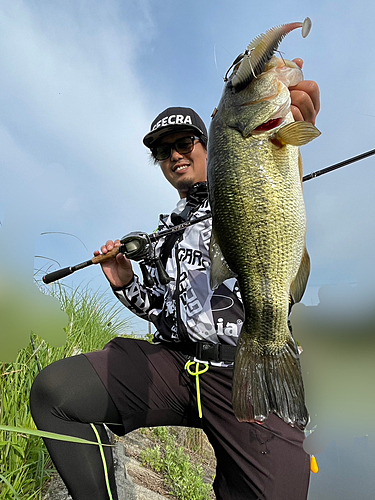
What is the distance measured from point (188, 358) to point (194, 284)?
1.65ft

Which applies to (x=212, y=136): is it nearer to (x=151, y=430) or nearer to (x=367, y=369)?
(x=367, y=369)

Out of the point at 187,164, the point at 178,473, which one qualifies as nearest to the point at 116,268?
the point at 187,164

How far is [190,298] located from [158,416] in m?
0.82

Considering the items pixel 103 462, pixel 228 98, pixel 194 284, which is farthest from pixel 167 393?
pixel 228 98

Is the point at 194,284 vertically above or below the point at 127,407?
above

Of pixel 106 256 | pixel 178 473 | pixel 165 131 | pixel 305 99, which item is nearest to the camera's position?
pixel 305 99

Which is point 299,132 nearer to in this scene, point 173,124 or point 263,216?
point 263,216

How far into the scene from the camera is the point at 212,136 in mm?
1492

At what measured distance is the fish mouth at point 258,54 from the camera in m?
1.32

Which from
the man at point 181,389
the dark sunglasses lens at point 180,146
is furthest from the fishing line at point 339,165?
the dark sunglasses lens at point 180,146

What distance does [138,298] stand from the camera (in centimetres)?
289

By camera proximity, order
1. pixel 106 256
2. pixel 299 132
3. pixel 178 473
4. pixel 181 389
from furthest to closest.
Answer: pixel 178 473
pixel 106 256
pixel 181 389
pixel 299 132

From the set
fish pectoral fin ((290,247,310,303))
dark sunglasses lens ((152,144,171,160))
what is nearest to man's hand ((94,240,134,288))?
dark sunglasses lens ((152,144,171,160))

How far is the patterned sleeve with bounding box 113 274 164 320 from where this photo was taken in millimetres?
2891
